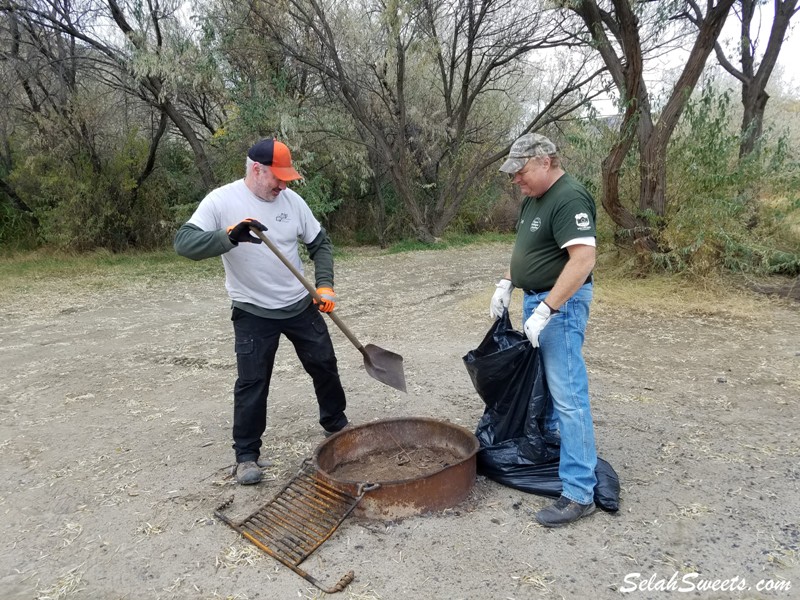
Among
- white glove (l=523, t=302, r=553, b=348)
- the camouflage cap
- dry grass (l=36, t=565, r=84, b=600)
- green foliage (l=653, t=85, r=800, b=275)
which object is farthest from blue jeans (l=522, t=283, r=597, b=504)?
green foliage (l=653, t=85, r=800, b=275)

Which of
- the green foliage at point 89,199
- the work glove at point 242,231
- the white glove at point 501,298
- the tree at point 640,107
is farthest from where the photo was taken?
the green foliage at point 89,199

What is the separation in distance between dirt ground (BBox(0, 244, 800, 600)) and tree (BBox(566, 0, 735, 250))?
65.1 inches

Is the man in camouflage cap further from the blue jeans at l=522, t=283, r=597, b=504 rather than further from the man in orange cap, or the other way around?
the man in orange cap

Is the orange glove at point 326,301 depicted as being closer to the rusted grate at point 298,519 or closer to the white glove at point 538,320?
the rusted grate at point 298,519

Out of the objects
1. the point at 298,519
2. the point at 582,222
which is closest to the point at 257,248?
the point at 298,519

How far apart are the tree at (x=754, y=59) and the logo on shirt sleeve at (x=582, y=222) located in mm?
6977

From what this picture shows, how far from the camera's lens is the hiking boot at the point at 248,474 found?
298cm

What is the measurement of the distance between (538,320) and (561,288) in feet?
0.50

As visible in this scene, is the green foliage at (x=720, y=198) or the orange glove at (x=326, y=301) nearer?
the orange glove at (x=326, y=301)

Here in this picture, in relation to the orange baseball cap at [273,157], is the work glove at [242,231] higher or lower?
lower

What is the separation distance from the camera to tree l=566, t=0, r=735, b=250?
6.75 meters

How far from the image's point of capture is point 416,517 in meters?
2.60

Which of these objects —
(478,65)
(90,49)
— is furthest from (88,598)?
(478,65)

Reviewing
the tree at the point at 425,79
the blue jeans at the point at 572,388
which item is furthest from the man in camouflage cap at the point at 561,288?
the tree at the point at 425,79
